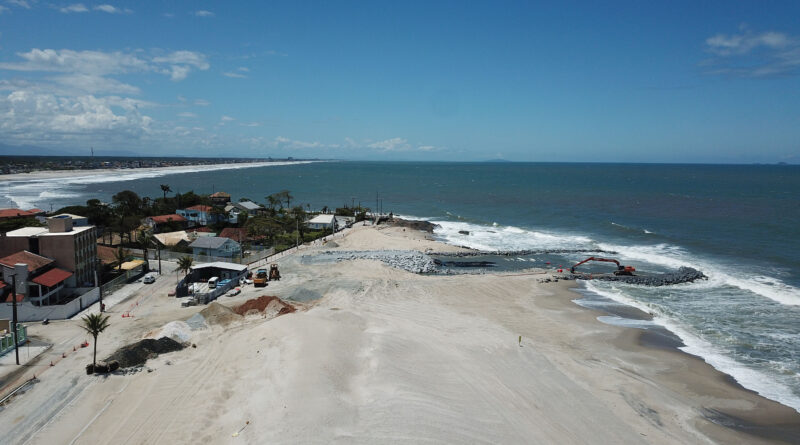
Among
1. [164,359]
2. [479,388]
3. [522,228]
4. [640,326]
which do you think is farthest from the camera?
[522,228]

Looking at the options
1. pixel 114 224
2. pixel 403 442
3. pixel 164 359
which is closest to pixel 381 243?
pixel 114 224

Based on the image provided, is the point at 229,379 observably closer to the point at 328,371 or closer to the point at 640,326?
the point at 328,371

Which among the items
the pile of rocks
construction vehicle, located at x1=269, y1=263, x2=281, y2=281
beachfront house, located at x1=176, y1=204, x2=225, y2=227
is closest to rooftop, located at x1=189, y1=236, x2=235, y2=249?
construction vehicle, located at x1=269, y1=263, x2=281, y2=281

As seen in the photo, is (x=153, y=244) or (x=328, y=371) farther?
(x=153, y=244)

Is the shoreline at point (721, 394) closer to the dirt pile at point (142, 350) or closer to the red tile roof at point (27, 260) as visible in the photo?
the dirt pile at point (142, 350)

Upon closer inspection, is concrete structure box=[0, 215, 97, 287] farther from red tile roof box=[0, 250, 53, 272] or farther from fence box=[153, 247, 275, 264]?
fence box=[153, 247, 275, 264]

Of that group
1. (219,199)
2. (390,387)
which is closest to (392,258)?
(390,387)
